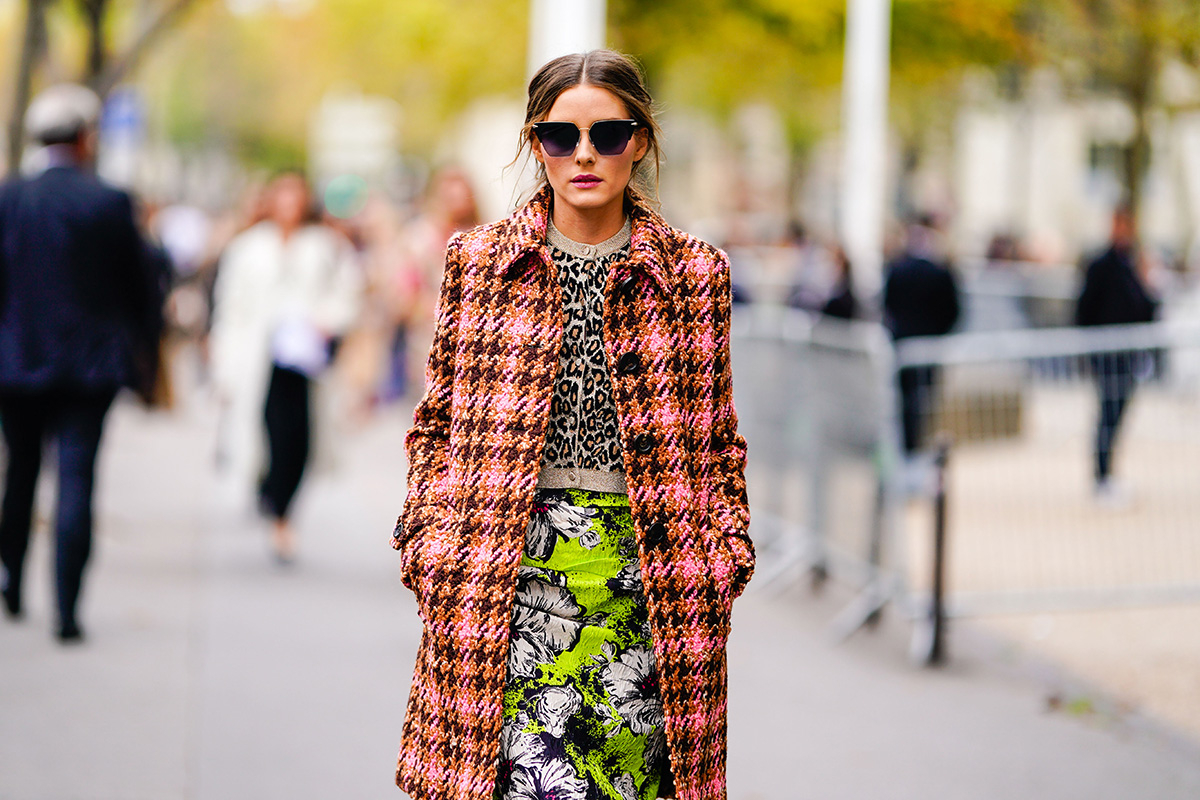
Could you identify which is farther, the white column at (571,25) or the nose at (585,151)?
the white column at (571,25)

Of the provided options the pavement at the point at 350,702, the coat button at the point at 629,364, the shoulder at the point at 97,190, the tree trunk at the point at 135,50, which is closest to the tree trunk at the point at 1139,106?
the tree trunk at the point at 135,50

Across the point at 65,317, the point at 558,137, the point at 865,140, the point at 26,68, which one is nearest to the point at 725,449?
the point at 558,137

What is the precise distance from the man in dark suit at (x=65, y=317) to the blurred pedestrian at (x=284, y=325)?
1.87 meters

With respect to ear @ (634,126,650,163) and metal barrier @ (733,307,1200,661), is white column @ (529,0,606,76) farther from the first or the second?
ear @ (634,126,650,163)

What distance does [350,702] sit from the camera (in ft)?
20.7

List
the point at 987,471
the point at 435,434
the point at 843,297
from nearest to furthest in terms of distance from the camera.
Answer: the point at 435,434 → the point at 987,471 → the point at 843,297

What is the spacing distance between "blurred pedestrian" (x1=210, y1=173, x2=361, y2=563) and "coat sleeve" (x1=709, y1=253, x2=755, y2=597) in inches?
227

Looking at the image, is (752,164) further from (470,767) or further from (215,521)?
(470,767)

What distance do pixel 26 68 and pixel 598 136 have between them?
8.01 meters

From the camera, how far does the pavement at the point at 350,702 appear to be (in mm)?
5410

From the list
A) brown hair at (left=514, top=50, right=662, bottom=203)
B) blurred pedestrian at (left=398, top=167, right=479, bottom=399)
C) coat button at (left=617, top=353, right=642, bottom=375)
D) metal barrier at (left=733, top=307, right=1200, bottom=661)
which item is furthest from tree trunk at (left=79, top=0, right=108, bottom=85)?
coat button at (left=617, top=353, right=642, bottom=375)

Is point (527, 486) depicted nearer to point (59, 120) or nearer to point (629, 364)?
point (629, 364)

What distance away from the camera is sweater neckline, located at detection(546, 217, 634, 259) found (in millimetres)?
3188

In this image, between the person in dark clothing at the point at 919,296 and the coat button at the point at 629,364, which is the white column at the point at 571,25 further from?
the coat button at the point at 629,364
